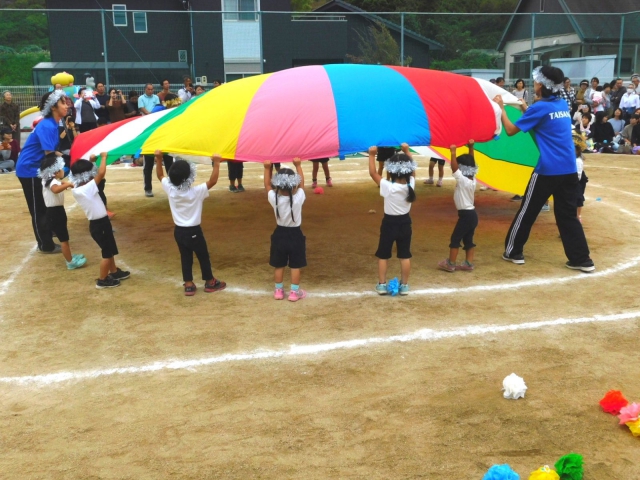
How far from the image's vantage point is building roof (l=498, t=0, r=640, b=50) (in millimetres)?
19547

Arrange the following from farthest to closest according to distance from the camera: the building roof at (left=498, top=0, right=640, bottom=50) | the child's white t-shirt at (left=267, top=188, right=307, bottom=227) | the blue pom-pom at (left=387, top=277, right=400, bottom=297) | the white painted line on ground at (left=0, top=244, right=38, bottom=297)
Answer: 1. the building roof at (left=498, top=0, right=640, bottom=50)
2. the white painted line on ground at (left=0, top=244, right=38, bottom=297)
3. the blue pom-pom at (left=387, top=277, right=400, bottom=297)
4. the child's white t-shirt at (left=267, top=188, right=307, bottom=227)

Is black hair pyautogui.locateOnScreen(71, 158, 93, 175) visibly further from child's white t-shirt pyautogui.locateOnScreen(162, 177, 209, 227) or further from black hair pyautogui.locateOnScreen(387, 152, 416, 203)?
black hair pyautogui.locateOnScreen(387, 152, 416, 203)

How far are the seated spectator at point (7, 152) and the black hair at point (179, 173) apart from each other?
971 cm

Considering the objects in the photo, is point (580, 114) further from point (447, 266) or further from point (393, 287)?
point (393, 287)

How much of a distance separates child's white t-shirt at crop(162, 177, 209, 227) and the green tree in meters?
17.5

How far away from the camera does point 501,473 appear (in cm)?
299

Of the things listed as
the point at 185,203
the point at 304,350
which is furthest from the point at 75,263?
the point at 304,350

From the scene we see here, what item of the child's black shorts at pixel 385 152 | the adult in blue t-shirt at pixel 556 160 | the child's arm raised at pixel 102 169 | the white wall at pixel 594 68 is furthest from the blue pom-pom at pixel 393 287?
the white wall at pixel 594 68

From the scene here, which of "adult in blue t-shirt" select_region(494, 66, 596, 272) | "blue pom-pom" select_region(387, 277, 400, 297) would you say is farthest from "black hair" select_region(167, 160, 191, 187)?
"adult in blue t-shirt" select_region(494, 66, 596, 272)

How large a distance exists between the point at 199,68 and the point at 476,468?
2047 cm

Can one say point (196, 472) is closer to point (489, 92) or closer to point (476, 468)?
point (476, 468)

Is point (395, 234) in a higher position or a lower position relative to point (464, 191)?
lower

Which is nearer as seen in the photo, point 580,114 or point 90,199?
point 90,199

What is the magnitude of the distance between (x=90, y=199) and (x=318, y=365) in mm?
2952
